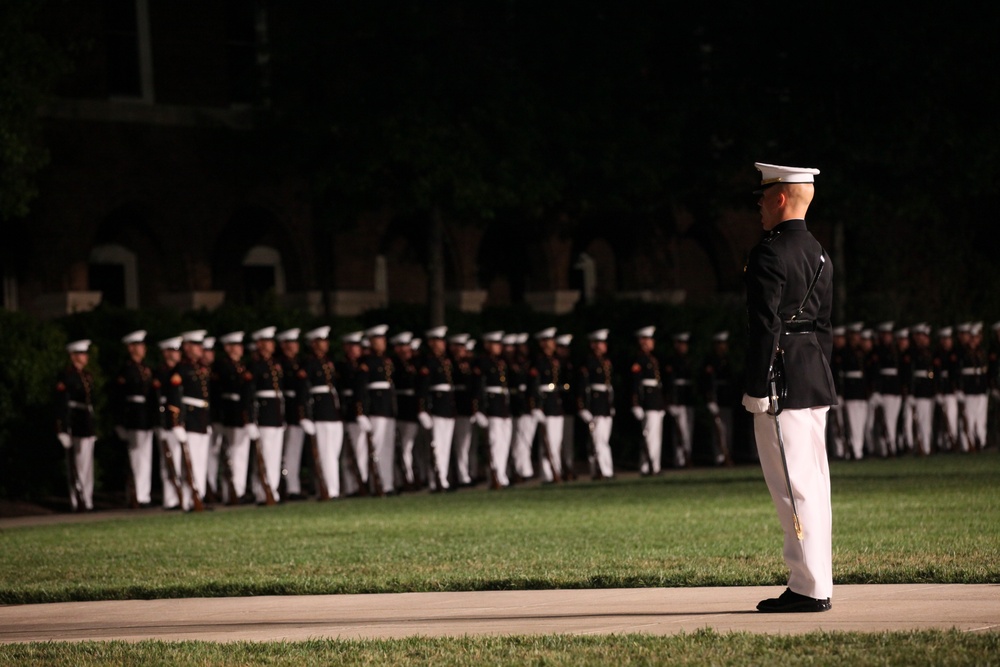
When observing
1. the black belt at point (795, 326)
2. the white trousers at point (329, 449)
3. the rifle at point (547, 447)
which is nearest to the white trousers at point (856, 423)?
the rifle at point (547, 447)

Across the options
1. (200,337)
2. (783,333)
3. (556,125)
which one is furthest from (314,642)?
(556,125)

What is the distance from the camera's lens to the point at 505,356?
24.4 meters

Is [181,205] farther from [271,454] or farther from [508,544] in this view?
[508,544]

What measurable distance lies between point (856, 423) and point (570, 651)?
2120cm

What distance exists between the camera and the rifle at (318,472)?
20.7 meters

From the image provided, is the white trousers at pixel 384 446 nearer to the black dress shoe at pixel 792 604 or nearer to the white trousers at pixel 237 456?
the white trousers at pixel 237 456

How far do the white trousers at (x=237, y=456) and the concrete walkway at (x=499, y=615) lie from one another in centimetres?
1043

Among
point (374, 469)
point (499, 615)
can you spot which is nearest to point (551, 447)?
point (374, 469)

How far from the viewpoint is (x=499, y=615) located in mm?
8594

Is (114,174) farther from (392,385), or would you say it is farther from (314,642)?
(314,642)

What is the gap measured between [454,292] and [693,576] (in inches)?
855

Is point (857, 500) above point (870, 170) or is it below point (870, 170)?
below

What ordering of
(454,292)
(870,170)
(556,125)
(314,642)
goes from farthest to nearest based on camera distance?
1. (454,292)
2. (870,170)
3. (556,125)
4. (314,642)

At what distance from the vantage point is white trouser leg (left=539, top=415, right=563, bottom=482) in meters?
23.6
